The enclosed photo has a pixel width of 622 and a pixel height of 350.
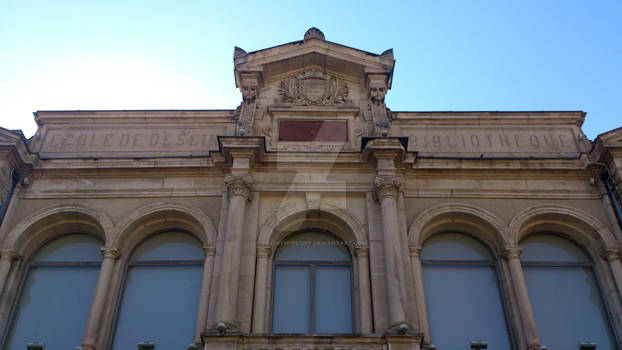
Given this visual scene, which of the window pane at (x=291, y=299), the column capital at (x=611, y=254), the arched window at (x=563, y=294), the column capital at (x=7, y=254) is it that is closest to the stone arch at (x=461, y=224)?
the arched window at (x=563, y=294)

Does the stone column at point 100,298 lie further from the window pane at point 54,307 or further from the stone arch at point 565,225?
the stone arch at point 565,225

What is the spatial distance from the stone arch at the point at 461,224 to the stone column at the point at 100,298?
6.96 metres

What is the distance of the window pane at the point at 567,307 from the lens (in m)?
13.4

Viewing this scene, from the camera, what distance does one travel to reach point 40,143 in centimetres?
1658

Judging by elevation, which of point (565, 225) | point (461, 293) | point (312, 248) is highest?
point (565, 225)

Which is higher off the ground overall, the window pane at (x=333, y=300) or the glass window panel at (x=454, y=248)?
the glass window panel at (x=454, y=248)

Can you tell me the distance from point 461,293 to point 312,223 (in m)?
3.86

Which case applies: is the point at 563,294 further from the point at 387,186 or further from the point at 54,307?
the point at 54,307

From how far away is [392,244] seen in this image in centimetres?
1342

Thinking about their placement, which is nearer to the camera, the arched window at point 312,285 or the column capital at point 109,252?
the arched window at point 312,285

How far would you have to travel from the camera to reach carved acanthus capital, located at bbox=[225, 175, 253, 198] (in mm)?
14372

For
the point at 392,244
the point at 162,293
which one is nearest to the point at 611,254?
the point at 392,244

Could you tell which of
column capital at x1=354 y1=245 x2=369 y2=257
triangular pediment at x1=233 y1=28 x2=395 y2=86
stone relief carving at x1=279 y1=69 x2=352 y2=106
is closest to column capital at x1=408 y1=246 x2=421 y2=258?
column capital at x1=354 y1=245 x2=369 y2=257

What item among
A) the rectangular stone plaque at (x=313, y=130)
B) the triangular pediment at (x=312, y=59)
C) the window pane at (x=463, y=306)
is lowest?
the window pane at (x=463, y=306)
